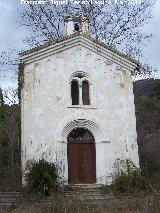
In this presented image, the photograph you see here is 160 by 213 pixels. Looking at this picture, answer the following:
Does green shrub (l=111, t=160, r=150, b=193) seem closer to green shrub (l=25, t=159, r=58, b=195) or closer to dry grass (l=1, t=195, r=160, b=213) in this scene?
green shrub (l=25, t=159, r=58, b=195)

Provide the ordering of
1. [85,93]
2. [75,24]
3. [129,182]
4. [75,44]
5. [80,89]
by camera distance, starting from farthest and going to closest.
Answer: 1. [75,24]
2. [75,44]
3. [85,93]
4. [80,89]
5. [129,182]

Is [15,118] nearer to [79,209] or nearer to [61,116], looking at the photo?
→ [61,116]

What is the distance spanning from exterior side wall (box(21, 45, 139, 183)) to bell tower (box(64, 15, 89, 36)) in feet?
7.62

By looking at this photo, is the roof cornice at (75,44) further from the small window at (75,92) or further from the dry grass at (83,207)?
the dry grass at (83,207)

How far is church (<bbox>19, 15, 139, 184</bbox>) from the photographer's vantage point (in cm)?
1920

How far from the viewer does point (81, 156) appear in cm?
1984

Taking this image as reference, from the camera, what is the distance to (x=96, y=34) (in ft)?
92.9

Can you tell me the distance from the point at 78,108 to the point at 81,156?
2.26 meters

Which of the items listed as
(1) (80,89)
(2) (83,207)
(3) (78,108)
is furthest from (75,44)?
(2) (83,207)

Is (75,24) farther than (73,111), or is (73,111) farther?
(75,24)

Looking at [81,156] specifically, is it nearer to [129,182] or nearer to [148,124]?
[129,182]

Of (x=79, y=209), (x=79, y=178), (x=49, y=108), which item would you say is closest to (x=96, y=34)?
(x=49, y=108)

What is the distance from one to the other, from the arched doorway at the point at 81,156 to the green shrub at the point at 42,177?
1.80 meters

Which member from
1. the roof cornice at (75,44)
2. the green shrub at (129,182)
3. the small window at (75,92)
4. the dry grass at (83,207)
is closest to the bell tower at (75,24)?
the roof cornice at (75,44)
